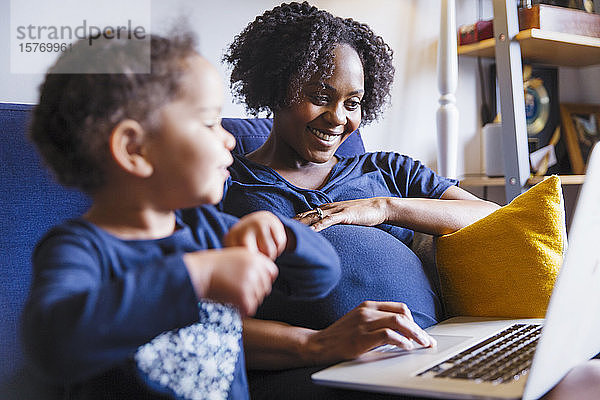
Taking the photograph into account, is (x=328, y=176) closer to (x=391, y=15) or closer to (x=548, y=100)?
(x=391, y=15)

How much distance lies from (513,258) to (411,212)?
18 cm

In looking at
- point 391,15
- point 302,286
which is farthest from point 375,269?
point 391,15

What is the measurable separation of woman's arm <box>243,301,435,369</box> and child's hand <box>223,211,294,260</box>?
284 millimetres

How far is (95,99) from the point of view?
1.60 feet

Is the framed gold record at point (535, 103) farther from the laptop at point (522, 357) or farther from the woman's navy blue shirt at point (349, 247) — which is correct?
the laptop at point (522, 357)

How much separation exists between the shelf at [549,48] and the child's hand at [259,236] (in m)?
1.49

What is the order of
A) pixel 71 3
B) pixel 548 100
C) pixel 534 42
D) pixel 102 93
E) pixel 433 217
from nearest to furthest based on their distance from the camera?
pixel 102 93 < pixel 71 3 < pixel 433 217 < pixel 534 42 < pixel 548 100

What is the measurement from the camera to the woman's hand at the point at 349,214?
0.99 meters

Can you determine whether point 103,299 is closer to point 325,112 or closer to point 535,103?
point 325,112

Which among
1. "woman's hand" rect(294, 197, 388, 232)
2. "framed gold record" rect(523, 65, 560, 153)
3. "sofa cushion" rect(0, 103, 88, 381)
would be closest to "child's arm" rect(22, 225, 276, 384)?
"sofa cushion" rect(0, 103, 88, 381)

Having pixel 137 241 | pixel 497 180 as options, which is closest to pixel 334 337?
pixel 137 241

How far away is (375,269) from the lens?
3.14 feet

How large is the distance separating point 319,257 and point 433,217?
58 cm

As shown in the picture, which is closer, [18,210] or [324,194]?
[18,210]
